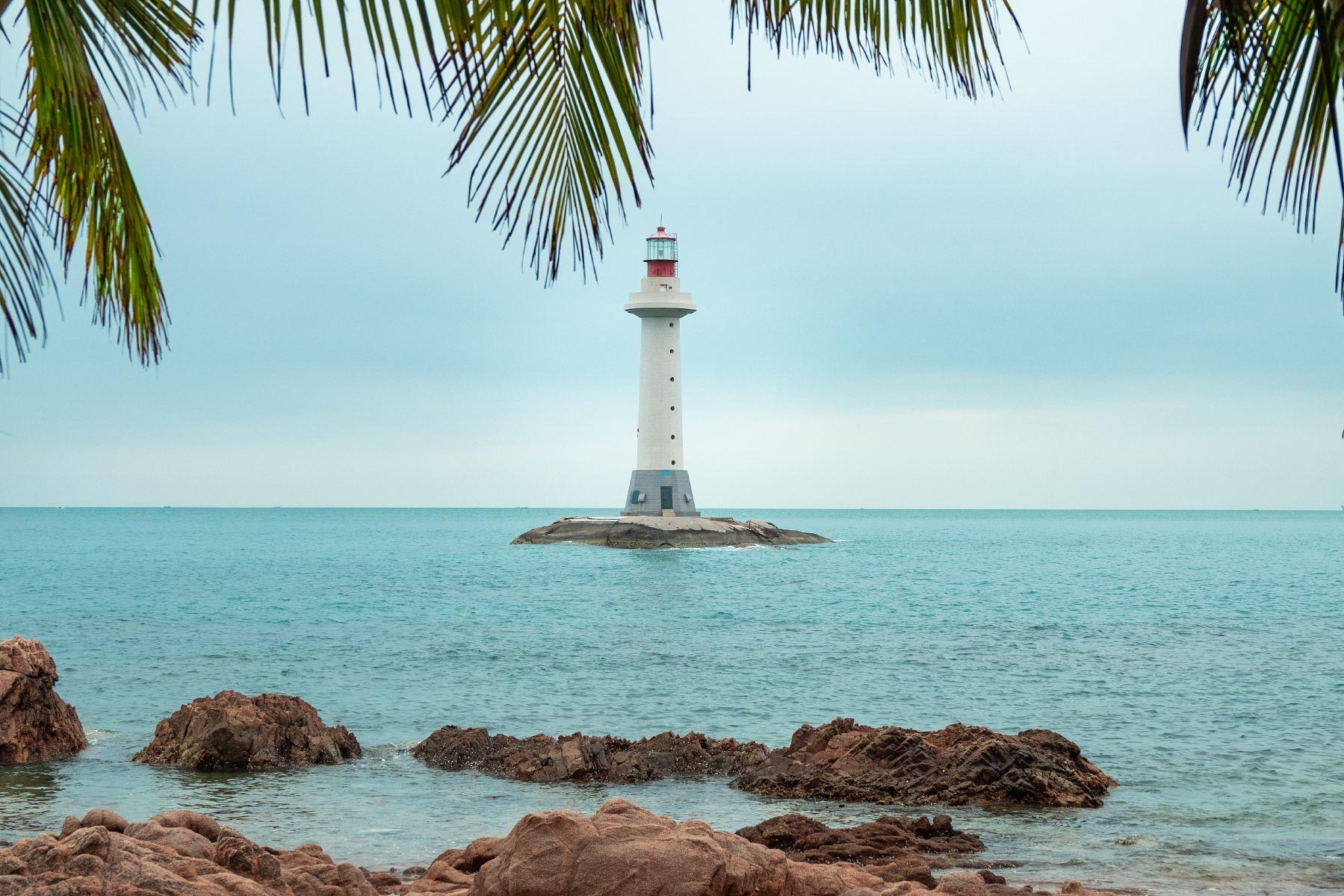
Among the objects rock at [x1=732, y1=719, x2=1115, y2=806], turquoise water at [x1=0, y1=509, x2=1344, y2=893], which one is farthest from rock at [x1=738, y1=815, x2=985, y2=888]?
rock at [x1=732, y1=719, x2=1115, y2=806]

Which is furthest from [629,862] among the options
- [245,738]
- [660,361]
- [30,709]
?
[660,361]

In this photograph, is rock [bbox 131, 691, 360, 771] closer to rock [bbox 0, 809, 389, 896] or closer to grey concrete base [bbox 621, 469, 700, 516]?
rock [bbox 0, 809, 389, 896]

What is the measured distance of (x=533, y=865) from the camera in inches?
255

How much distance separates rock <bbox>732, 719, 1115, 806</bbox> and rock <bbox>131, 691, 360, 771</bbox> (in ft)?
16.5

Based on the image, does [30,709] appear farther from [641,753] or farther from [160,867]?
[160,867]

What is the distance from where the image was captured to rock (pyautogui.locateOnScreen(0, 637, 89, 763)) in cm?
1397

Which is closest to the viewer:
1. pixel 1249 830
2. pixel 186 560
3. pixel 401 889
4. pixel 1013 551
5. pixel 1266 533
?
pixel 401 889

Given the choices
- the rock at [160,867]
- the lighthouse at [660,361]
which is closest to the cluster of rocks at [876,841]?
the rock at [160,867]

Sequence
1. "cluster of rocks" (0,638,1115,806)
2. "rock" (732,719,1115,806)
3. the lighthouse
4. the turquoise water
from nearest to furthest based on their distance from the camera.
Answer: the turquoise water, "rock" (732,719,1115,806), "cluster of rocks" (0,638,1115,806), the lighthouse

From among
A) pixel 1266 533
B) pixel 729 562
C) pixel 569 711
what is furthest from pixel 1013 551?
pixel 569 711

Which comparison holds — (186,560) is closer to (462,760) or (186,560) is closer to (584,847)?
(462,760)

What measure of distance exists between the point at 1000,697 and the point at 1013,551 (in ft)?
254

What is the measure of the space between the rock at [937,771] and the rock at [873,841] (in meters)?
1.52

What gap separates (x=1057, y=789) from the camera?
12242mm
